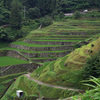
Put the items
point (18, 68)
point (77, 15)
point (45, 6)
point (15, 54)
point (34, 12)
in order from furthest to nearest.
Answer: point (45, 6)
point (34, 12)
point (77, 15)
point (15, 54)
point (18, 68)

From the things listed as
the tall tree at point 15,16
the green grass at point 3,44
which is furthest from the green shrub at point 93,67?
the tall tree at point 15,16

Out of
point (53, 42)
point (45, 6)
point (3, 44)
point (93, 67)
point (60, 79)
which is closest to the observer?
point (93, 67)

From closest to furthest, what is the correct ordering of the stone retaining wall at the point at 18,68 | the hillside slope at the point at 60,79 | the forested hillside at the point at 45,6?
1. the hillside slope at the point at 60,79
2. the stone retaining wall at the point at 18,68
3. the forested hillside at the point at 45,6

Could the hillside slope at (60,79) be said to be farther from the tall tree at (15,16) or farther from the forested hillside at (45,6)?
the forested hillside at (45,6)

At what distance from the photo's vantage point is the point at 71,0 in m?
58.5

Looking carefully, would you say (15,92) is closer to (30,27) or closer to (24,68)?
(24,68)

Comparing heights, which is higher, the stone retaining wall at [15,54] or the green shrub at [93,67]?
the green shrub at [93,67]

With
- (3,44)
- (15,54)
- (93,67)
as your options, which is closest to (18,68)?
(15,54)

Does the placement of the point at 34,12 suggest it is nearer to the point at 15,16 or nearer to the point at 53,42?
the point at 15,16

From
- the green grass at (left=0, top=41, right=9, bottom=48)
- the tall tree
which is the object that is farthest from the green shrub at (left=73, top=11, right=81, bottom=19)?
the green grass at (left=0, top=41, right=9, bottom=48)

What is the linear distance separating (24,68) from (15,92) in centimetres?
990

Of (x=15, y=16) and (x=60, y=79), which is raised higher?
(x=15, y=16)

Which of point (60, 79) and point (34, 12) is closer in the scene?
point (60, 79)

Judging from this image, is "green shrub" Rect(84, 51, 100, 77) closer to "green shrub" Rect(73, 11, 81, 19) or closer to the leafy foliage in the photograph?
"green shrub" Rect(73, 11, 81, 19)
